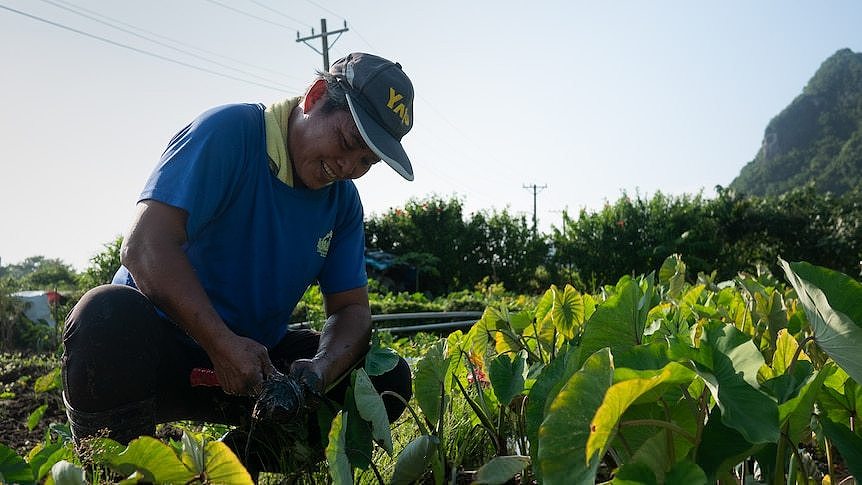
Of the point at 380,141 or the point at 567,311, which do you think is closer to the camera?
the point at 567,311

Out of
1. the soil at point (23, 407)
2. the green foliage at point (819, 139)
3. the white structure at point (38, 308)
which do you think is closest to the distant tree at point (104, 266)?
the white structure at point (38, 308)

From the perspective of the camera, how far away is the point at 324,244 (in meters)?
1.94

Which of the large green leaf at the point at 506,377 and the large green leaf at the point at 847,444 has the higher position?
the large green leaf at the point at 506,377

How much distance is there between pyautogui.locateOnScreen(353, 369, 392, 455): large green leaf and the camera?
109 cm

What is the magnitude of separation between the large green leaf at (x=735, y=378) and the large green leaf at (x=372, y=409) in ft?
1.72

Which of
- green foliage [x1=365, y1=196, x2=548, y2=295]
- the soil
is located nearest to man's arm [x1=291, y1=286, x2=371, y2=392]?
the soil

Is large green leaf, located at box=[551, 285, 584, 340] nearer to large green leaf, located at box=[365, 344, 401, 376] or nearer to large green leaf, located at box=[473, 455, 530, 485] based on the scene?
large green leaf, located at box=[365, 344, 401, 376]

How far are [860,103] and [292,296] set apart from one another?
78.6 m

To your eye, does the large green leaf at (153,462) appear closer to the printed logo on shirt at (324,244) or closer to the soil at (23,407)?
the printed logo on shirt at (324,244)

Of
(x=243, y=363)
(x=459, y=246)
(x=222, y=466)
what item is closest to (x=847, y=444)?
(x=222, y=466)

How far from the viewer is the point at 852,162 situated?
55.2 meters

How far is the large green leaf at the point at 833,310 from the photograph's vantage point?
29.4 inches

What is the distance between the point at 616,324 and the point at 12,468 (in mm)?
818

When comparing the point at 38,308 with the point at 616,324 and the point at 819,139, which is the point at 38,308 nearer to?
the point at 616,324
